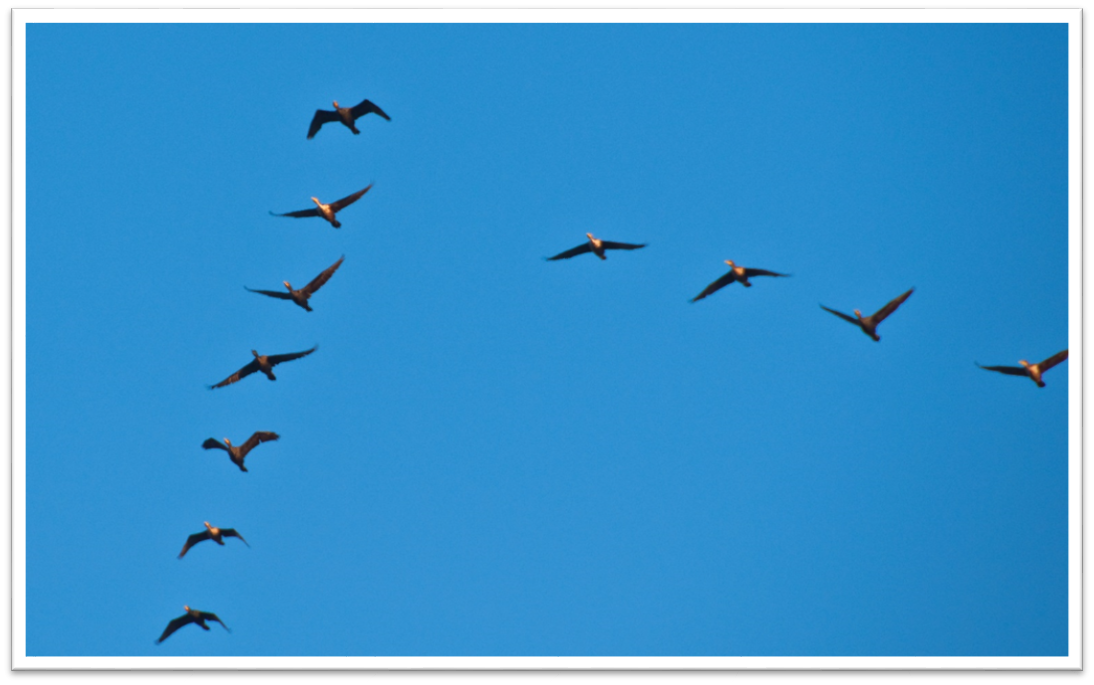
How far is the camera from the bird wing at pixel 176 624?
4091 cm

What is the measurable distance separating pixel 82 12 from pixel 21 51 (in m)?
1.62

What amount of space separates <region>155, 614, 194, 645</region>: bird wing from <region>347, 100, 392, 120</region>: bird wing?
39.8 feet

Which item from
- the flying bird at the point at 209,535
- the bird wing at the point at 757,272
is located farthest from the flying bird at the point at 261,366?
the bird wing at the point at 757,272

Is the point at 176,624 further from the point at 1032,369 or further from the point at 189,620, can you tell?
the point at 1032,369

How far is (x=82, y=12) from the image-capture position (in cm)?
3669

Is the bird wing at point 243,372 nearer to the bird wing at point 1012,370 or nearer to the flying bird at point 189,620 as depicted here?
the flying bird at point 189,620

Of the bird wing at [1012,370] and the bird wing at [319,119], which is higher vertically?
the bird wing at [319,119]

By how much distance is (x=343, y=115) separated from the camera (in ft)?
134

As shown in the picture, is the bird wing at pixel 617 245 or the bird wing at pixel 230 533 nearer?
the bird wing at pixel 617 245

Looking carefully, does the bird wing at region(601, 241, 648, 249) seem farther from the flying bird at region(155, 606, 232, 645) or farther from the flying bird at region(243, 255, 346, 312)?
the flying bird at region(155, 606, 232, 645)

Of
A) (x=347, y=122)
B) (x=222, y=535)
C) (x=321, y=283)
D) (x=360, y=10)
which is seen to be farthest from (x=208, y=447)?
(x=360, y=10)

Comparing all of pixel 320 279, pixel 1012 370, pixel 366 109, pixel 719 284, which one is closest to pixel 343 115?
pixel 366 109

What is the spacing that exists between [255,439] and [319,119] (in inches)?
306

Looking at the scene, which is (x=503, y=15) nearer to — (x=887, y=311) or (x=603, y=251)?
(x=603, y=251)
